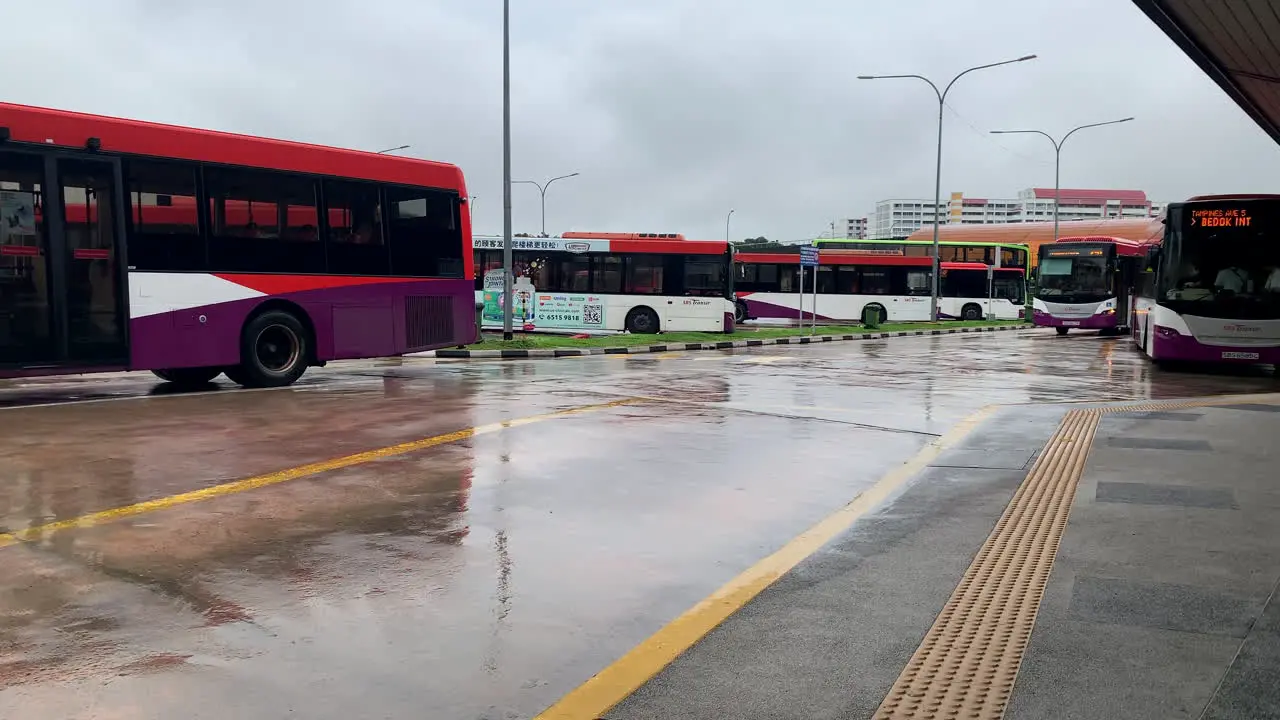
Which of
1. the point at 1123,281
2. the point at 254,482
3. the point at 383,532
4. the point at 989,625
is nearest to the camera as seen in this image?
the point at 989,625

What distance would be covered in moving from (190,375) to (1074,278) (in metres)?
30.1

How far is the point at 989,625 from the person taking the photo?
13.7 feet

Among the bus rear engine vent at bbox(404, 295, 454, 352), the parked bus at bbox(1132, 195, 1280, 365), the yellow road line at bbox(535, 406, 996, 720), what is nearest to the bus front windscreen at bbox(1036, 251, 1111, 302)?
the parked bus at bbox(1132, 195, 1280, 365)

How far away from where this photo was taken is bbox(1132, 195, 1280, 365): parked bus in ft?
58.2

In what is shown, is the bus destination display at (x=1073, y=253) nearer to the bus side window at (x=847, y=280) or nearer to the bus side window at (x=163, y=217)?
the bus side window at (x=847, y=280)

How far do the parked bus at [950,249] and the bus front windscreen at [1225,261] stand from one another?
905 inches

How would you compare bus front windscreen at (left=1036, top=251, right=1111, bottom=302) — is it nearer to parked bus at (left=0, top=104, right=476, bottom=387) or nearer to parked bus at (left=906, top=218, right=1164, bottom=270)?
parked bus at (left=0, top=104, right=476, bottom=387)

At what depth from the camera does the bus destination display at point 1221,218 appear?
1814cm

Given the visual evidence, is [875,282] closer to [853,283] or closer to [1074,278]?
Answer: [853,283]

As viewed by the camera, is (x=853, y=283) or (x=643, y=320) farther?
(x=853, y=283)

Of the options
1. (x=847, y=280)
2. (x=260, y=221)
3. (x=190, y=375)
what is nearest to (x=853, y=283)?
(x=847, y=280)

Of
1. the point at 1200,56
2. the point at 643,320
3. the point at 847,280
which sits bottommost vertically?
the point at 643,320

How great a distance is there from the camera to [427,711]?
338 centimetres

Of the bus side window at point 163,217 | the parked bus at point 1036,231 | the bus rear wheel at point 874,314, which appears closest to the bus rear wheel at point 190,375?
the bus side window at point 163,217
